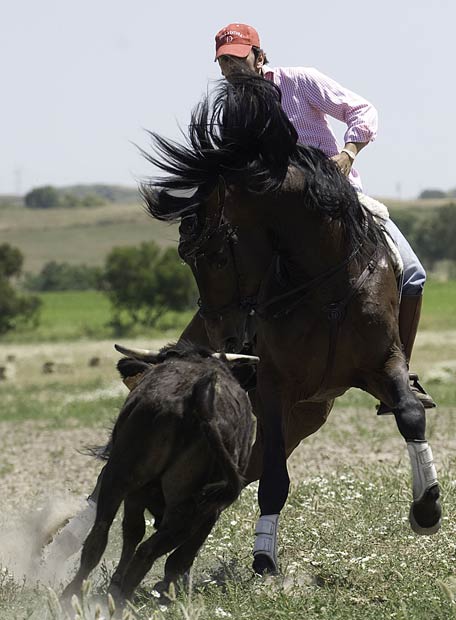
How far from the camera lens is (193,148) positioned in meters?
6.95

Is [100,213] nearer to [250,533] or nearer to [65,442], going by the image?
[65,442]

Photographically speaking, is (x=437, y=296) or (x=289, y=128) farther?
(x=437, y=296)

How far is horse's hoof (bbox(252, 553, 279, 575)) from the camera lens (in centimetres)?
650

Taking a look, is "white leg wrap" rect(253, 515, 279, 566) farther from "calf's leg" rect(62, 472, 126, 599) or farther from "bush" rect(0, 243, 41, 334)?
"bush" rect(0, 243, 41, 334)

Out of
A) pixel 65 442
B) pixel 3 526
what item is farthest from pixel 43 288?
pixel 3 526

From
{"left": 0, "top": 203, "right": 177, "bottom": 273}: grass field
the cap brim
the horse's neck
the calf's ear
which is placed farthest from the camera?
{"left": 0, "top": 203, "right": 177, "bottom": 273}: grass field

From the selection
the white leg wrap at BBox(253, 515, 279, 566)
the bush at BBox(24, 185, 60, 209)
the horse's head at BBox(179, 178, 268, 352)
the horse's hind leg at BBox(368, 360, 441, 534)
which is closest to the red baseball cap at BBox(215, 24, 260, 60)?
the horse's head at BBox(179, 178, 268, 352)

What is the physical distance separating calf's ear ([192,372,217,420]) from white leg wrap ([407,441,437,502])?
1.63 meters

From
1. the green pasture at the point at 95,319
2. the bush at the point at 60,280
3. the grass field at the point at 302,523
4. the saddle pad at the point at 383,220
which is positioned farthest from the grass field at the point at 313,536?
the bush at the point at 60,280

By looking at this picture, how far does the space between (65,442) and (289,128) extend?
991 centimetres

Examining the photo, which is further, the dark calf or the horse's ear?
the horse's ear

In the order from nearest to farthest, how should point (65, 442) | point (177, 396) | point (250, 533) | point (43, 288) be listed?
1. point (177, 396)
2. point (250, 533)
3. point (65, 442)
4. point (43, 288)

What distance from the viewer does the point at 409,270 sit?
7375mm

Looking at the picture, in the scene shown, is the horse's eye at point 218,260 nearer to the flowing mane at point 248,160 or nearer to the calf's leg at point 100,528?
the flowing mane at point 248,160
